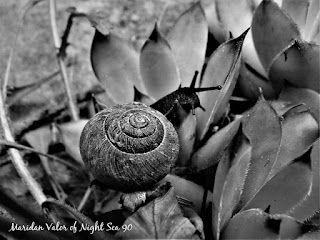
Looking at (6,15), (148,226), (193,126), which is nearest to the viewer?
(148,226)

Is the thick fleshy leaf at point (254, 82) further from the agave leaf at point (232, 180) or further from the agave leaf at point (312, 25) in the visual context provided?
the agave leaf at point (232, 180)

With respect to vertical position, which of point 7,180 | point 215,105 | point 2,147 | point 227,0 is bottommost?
point 7,180

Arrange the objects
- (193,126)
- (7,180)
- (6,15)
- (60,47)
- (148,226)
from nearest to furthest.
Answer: (148,226) < (193,126) < (7,180) < (60,47) < (6,15)

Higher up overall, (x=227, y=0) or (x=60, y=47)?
(x=227, y=0)

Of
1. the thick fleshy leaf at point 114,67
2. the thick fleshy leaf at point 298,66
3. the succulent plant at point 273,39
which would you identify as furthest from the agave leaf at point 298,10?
the thick fleshy leaf at point 114,67

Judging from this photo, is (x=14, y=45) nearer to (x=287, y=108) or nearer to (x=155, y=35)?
(x=155, y=35)

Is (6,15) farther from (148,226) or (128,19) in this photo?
(148,226)

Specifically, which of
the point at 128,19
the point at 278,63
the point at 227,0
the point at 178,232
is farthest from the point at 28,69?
the point at 178,232
